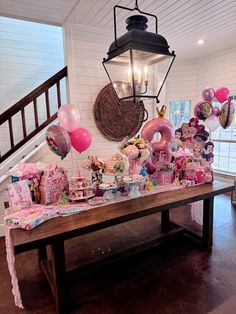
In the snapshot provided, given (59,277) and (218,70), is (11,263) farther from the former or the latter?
(218,70)

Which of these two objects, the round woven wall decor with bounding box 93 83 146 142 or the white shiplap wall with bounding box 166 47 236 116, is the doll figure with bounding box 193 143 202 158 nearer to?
the round woven wall decor with bounding box 93 83 146 142

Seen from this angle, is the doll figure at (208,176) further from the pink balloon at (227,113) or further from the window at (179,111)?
the window at (179,111)

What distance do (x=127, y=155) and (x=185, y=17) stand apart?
2.38m

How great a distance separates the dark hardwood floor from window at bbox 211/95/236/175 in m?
2.43

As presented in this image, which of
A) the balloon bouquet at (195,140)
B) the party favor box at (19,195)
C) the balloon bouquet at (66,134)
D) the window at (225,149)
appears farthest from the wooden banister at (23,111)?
the window at (225,149)

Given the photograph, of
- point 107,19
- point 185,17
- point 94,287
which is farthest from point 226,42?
point 94,287

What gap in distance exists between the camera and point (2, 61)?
4.31 meters

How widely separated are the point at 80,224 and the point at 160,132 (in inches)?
50.5

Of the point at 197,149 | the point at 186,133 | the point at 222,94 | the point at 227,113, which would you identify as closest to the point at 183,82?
the point at 222,94

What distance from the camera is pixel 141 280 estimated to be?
2156mm

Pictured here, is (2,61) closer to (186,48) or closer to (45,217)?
(186,48)

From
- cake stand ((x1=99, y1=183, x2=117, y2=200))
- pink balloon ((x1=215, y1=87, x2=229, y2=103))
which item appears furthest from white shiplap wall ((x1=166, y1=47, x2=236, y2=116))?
cake stand ((x1=99, y1=183, x2=117, y2=200))

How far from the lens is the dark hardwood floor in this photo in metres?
1.84

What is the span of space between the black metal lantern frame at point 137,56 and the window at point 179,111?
4.07 meters
